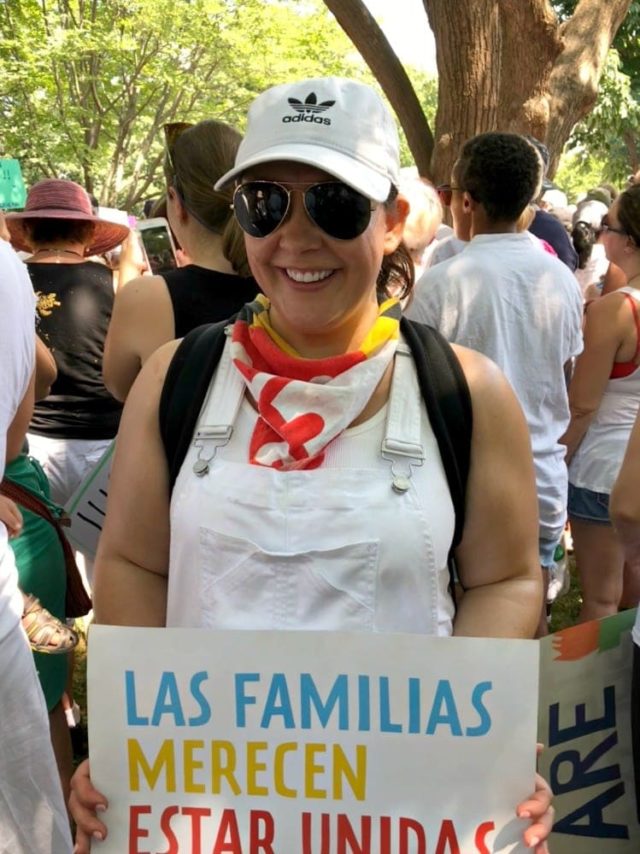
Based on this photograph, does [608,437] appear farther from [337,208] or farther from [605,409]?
[337,208]

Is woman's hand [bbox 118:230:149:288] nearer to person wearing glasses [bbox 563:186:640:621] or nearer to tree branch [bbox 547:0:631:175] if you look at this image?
person wearing glasses [bbox 563:186:640:621]

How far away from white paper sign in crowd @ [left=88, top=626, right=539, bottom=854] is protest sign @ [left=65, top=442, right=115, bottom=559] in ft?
5.93

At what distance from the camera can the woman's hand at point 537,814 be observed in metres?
1.35

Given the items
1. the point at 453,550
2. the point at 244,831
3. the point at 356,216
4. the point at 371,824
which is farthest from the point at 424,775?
the point at 356,216

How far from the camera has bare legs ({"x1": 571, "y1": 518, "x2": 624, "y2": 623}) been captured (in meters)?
3.73

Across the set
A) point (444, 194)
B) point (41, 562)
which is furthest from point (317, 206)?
point (444, 194)

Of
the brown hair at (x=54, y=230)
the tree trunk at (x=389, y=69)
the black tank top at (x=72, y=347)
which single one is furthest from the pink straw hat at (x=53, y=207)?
the tree trunk at (x=389, y=69)

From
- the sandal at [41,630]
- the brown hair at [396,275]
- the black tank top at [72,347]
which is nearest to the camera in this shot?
the brown hair at [396,275]

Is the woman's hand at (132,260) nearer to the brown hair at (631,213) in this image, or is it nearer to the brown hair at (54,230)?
the brown hair at (54,230)

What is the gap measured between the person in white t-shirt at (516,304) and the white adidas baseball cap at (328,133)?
1681 mm

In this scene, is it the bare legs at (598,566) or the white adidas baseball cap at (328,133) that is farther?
the bare legs at (598,566)

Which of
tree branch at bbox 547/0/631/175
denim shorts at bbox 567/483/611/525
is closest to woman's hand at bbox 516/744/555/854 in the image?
Answer: denim shorts at bbox 567/483/611/525

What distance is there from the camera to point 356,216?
5.00 feet

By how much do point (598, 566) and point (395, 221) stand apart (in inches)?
96.4
